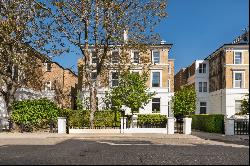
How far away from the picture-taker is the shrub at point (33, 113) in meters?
31.8

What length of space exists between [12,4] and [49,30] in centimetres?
346

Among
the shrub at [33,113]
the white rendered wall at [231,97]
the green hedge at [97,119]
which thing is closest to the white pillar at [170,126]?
the green hedge at [97,119]

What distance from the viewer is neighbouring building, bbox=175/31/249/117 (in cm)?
5162

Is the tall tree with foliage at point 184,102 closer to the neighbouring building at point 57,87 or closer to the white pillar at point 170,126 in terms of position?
the neighbouring building at point 57,87

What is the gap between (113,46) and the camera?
107 ft

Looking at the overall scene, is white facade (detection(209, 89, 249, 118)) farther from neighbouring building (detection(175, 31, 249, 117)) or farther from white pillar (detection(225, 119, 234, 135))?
white pillar (detection(225, 119, 234, 135))

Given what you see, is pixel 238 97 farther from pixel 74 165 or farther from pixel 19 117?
pixel 74 165

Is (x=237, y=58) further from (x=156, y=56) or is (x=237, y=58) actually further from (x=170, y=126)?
(x=170, y=126)

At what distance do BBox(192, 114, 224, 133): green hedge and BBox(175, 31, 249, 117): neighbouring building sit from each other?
357 inches

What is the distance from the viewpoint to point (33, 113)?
3192cm

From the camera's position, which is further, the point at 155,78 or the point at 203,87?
the point at 203,87

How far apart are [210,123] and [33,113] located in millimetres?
14709

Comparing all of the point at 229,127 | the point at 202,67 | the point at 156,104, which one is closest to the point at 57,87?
the point at 156,104

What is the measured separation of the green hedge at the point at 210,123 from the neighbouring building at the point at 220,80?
906cm
